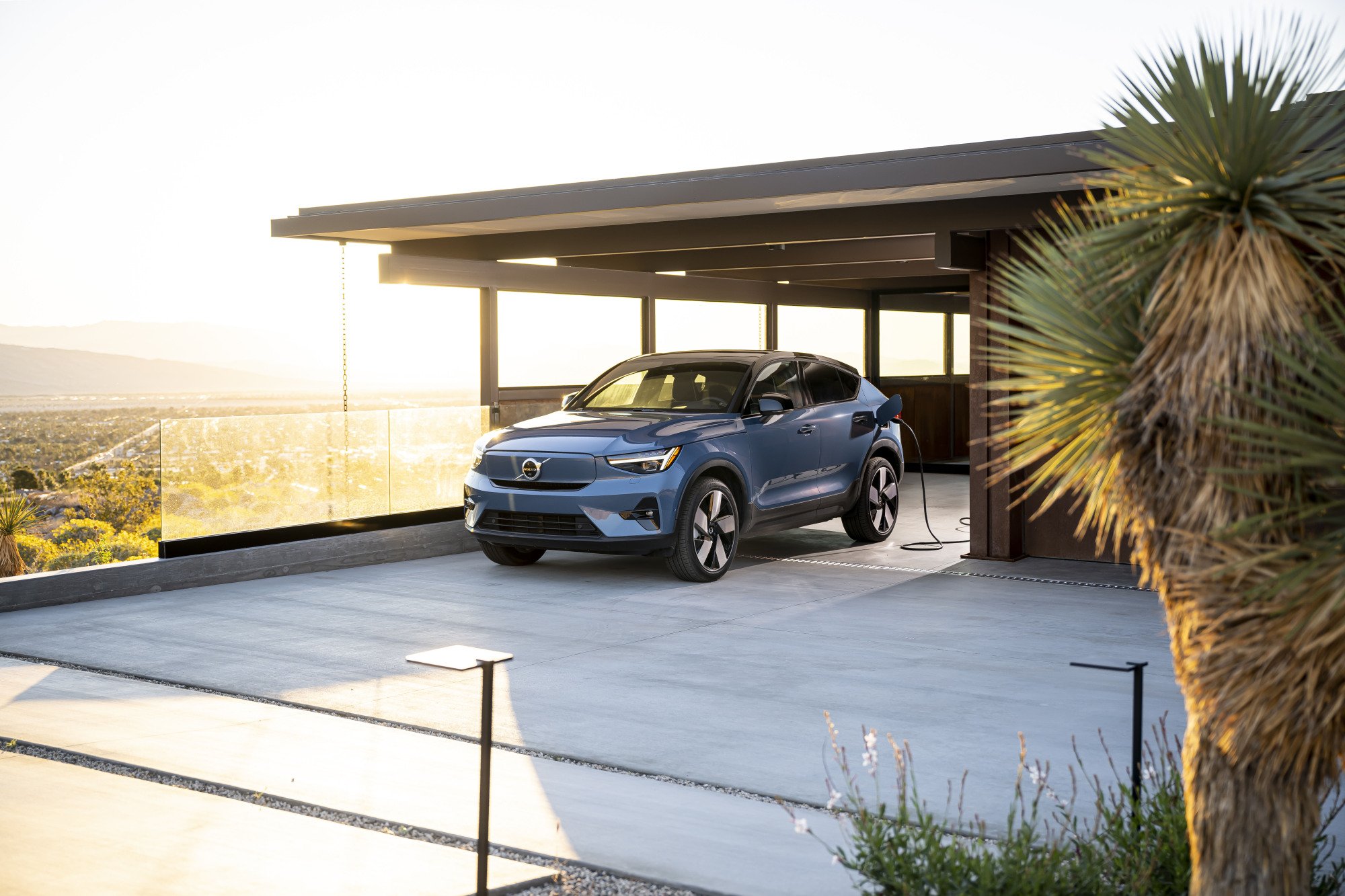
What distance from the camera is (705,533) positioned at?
10.5m

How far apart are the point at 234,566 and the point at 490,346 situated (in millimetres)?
4227

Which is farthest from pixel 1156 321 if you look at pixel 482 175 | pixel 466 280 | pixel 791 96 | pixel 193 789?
pixel 482 175

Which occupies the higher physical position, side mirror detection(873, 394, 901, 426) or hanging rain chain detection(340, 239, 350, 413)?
hanging rain chain detection(340, 239, 350, 413)

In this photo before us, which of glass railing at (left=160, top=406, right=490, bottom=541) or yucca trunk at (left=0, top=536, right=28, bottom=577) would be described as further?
yucca trunk at (left=0, top=536, right=28, bottom=577)

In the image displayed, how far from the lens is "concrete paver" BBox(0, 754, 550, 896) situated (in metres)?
4.05

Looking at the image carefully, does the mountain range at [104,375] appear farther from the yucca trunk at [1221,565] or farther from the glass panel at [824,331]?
the yucca trunk at [1221,565]

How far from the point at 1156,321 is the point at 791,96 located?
3379 centimetres

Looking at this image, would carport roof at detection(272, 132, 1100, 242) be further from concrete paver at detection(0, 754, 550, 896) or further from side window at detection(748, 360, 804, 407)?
concrete paver at detection(0, 754, 550, 896)

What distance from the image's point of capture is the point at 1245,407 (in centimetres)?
295

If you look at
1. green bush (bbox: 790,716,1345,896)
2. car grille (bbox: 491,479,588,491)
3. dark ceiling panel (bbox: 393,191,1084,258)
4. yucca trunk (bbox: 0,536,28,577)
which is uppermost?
dark ceiling panel (bbox: 393,191,1084,258)

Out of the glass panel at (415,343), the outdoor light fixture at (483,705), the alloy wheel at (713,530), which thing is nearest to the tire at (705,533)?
the alloy wheel at (713,530)

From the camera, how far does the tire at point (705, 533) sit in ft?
33.6

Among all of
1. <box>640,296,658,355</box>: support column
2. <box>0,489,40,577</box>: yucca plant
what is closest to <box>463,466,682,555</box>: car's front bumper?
<box>0,489,40,577</box>: yucca plant

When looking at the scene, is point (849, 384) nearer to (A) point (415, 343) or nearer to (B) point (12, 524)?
(B) point (12, 524)
